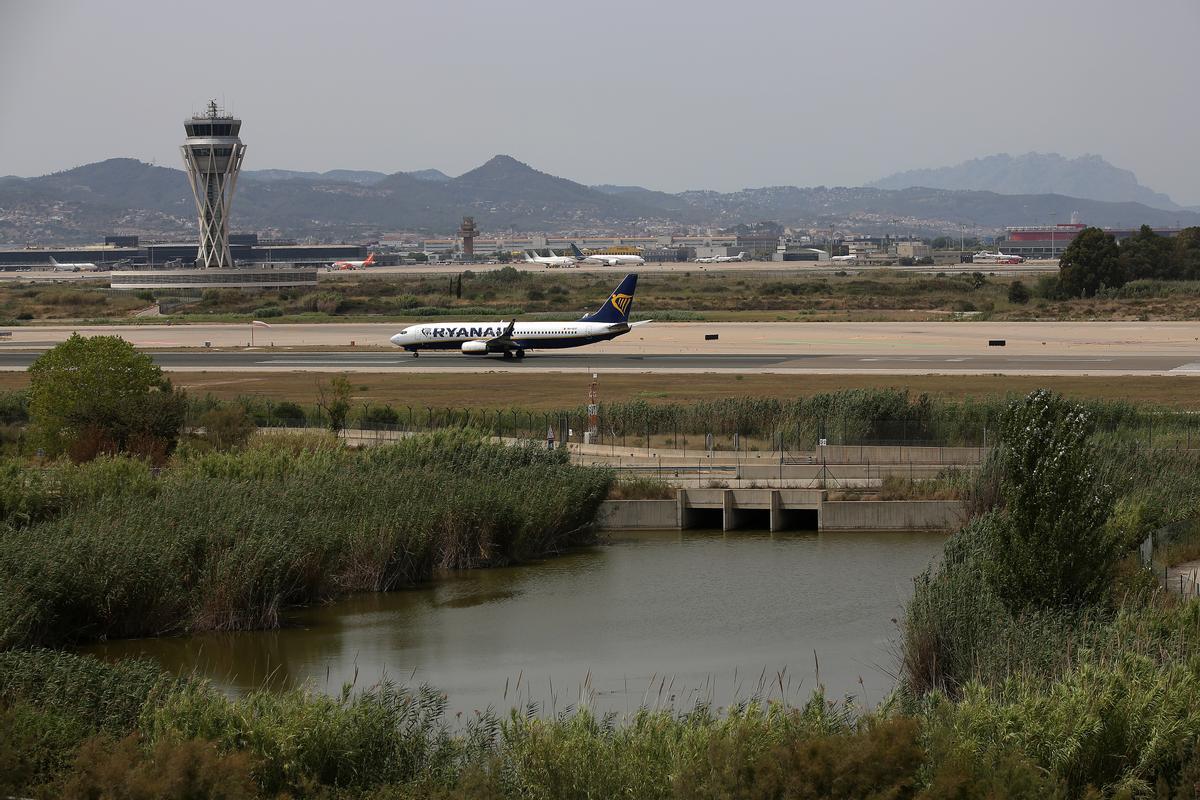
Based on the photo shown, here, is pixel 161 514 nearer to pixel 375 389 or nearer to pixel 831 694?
pixel 831 694

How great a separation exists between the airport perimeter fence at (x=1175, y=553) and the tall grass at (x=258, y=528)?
22.7 meters

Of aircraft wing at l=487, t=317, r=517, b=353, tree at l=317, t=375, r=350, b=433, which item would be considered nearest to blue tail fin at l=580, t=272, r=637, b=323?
aircraft wing at l=487, t=317, r=517, b=353

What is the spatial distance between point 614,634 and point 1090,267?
159 m

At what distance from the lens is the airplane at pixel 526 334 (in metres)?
122

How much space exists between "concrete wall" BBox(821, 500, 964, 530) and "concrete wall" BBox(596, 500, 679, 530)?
22.7 feet

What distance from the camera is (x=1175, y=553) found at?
47.0m

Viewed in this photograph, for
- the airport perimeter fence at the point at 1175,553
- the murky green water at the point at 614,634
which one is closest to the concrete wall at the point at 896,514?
the murky green water at the point at 614,634

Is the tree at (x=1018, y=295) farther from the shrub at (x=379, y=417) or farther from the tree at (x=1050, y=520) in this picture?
the tree at (x=1050, y=520)

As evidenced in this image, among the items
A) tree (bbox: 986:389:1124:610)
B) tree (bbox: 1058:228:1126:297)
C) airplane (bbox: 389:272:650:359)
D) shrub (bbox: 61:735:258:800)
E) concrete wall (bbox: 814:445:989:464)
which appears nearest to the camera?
shrub (bbox: 61:735:258:800)

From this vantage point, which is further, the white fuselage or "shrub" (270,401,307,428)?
the white fuselage

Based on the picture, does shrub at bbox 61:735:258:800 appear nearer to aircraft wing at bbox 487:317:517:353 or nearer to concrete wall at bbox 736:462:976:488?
concrete wall at bbox 736:462:976:488

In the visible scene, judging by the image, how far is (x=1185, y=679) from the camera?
28.3 m

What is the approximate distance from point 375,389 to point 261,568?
2189 inches

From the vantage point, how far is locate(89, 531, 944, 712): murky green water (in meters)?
38.4
